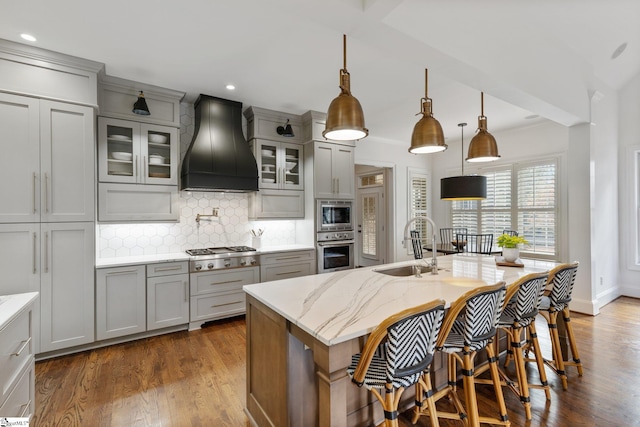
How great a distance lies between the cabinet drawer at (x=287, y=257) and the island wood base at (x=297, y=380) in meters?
1.96

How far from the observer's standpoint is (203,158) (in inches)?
142

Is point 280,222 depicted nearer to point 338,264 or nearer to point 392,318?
point 338,264

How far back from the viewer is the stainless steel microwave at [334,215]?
4395mm

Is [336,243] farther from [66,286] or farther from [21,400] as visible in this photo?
[21,400]

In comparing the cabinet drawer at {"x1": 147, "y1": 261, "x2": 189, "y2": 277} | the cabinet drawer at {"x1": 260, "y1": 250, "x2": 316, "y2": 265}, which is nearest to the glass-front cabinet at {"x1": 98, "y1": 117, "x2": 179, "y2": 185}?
the cabinet drawer at {"x1": 147, "y1": 261, "x2": 189, "y2": 277}

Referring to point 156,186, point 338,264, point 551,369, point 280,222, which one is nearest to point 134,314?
point 156,186

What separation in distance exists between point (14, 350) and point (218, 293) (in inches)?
80.7

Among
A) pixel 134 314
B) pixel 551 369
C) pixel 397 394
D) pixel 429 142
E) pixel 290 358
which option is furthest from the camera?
pixel 134 314

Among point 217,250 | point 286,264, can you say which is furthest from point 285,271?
point 217,250

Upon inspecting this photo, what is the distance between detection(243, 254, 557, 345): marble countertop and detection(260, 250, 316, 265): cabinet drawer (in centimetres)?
174

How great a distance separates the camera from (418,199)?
6723 mm

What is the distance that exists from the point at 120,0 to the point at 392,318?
2.68 metres

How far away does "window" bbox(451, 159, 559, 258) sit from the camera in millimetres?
5133

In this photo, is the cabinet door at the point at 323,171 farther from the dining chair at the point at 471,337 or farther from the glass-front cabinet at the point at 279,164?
the dining chair at the point at 471,337
